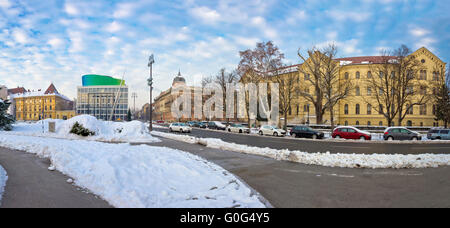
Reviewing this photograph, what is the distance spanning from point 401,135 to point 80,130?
3082 centimetres

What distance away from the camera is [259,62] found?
37.8 m

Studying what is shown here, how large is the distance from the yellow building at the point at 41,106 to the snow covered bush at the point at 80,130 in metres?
109

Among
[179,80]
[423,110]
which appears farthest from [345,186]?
[179,80]

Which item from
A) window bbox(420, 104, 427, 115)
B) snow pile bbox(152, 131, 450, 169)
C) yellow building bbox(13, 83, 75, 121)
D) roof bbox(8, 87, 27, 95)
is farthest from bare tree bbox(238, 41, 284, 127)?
roof bbox(8, 87, 27, 95)

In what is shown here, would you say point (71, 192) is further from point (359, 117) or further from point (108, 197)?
point (359, 117)

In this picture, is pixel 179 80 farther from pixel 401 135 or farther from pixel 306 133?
pixel 401 135

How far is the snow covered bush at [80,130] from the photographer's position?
66.9 feet

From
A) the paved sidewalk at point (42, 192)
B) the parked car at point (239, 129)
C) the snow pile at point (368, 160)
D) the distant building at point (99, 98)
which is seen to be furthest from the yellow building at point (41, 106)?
the snow pile at point (368, 160)

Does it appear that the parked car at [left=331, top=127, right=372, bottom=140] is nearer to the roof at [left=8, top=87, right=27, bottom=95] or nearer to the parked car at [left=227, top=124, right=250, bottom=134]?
the parked car at [left=227, top=124, right=250, bottom=134]

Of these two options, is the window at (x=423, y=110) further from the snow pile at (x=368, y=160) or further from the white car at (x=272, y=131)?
the snow pile at (x=368, y=160)

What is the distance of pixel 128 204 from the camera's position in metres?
4.70

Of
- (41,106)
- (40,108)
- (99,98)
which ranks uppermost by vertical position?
(99,98)

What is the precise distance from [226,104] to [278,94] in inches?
610
